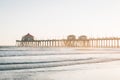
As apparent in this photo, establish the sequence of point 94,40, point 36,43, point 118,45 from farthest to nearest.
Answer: point 36,43 < point 94,40 < point 118,45

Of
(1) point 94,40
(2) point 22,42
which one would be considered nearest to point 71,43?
(1) point 94,40

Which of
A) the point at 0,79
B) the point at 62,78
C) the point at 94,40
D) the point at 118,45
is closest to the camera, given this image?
the point at 0,79

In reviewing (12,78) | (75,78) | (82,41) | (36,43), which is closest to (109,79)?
(75,78)

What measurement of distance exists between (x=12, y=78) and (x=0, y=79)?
0.46 meters

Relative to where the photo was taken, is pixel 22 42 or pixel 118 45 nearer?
pixel 118 45

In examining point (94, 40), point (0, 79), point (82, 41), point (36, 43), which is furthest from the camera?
point (36, 43)

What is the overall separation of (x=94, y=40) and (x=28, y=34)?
3869cm

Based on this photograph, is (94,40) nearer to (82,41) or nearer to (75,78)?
(82,41)

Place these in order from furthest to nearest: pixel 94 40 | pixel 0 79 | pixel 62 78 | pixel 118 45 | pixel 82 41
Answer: pixel 82 41
pixel 94 40
pixel 118 45
pixel 62 78
pixel 0 79

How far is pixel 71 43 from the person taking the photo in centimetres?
12362

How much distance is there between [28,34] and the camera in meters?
133

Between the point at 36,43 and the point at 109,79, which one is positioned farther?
the point at 36,43

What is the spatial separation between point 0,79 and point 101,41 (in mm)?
99134

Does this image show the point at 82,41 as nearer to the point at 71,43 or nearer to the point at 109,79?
the point at 71,43
